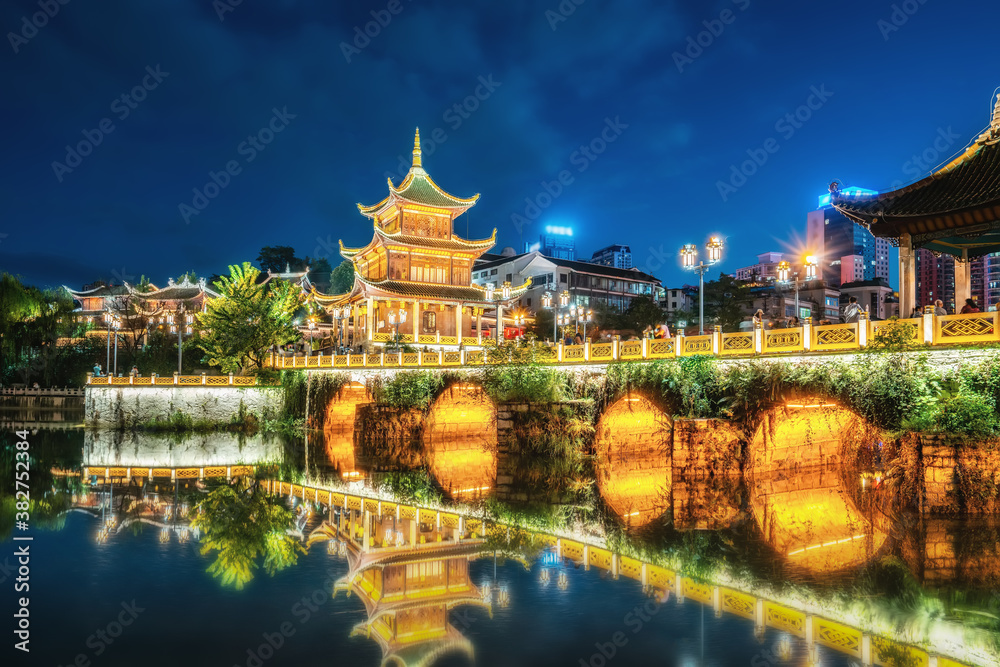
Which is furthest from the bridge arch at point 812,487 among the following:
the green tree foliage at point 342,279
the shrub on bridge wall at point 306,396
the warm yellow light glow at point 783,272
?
the green tree foliage at point 342,279

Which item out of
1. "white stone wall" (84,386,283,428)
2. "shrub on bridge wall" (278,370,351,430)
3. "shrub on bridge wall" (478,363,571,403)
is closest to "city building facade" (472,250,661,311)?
"shrub on bridge wall" (278,370,351,430)

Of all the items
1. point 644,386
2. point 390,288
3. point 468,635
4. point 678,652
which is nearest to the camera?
point 678,652

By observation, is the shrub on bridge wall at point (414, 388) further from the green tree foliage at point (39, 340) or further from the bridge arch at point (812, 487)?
the green tree foliage at point (39, 340)

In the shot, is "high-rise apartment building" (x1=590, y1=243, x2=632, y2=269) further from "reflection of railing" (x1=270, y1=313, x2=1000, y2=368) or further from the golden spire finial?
"reflection of railing" (x1=270, y1=313, x2=1000, y2=368)

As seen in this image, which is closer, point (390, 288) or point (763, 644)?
point (763, 644)

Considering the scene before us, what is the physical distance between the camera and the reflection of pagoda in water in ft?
31.2

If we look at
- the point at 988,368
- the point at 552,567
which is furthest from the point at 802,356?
the point at 552,567

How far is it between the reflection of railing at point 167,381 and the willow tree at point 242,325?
181cm

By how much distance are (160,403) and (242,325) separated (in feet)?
19.9

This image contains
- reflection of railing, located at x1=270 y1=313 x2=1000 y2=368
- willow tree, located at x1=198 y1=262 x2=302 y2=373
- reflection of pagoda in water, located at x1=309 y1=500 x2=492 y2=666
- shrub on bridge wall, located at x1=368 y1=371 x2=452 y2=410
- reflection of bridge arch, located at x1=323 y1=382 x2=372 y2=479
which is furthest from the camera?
willow tree, located at x1=198 y1=262 x2=302 y2=373

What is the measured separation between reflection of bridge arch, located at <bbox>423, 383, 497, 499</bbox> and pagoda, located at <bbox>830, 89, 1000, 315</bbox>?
46.1 ft

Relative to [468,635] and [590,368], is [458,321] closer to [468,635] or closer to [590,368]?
[590,368]

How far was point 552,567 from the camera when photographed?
12734 mm

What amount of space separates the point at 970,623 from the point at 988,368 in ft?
24.6
